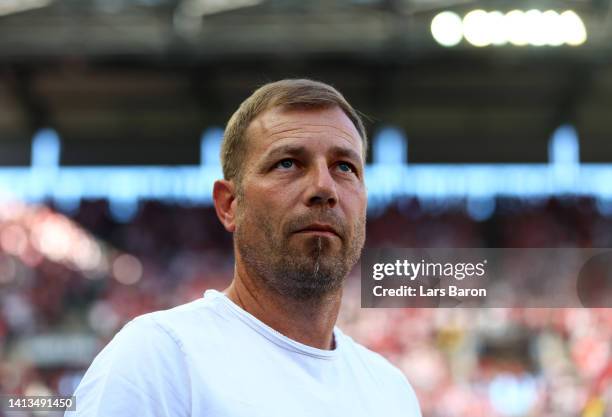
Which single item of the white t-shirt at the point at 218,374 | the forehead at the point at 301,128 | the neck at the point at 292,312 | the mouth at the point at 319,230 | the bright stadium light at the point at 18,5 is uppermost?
the bright stadium light at the point at 18,5

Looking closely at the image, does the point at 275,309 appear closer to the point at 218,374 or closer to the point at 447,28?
the point at 218,374

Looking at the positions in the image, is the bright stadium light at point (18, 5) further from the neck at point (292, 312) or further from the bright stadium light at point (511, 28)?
the neck at point (292, 312)

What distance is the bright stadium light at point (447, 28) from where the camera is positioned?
23.4ft

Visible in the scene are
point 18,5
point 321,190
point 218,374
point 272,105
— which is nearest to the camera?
point 218,374

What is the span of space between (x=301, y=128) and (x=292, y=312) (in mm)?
262

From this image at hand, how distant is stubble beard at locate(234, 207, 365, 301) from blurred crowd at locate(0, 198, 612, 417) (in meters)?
5.98

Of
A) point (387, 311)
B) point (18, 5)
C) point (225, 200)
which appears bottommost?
point (225, 200)

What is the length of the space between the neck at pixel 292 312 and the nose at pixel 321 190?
0.46 feet

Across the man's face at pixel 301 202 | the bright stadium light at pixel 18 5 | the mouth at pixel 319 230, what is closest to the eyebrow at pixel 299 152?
the man's face at pixel 301 202

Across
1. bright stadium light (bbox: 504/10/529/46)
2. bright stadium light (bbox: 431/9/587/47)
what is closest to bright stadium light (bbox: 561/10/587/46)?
bright stadium light (bbox: 431/9/587/47)

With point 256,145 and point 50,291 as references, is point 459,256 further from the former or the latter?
point 50,291

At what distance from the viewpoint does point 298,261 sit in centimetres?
112

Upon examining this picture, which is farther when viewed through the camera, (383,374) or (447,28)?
(447,28)

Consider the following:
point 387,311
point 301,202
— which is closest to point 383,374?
point 301,202
